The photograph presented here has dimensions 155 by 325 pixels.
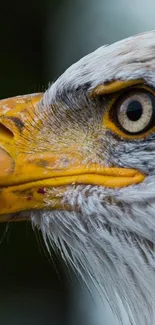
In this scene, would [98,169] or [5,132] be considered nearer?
[98,169]

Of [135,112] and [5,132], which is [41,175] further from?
[135,112]

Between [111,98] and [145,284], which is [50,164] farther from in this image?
[145,284]

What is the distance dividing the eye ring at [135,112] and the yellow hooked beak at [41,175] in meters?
0.13

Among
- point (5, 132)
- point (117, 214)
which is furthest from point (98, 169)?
point (5, 132)

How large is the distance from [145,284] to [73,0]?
4.08m

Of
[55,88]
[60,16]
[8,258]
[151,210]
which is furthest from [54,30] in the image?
[151,210]

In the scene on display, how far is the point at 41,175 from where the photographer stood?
230 cm

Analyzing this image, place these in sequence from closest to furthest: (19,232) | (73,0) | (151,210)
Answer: (151,210) → (19,232) → (73,0)

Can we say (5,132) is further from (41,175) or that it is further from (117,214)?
(117,214)

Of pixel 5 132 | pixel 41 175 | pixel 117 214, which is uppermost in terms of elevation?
pixel 5 132

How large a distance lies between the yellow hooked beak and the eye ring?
0.41 ft

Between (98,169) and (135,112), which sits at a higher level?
(135,112)

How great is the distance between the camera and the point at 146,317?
7.63 ft

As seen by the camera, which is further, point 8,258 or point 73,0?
point 73,0
